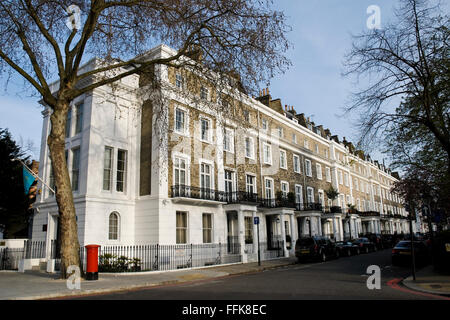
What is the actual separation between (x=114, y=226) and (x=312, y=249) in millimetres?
12865

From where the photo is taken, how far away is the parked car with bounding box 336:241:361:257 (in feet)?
90.9

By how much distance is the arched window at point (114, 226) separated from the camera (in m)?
20.7

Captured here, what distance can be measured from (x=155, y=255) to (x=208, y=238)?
18.4 ft

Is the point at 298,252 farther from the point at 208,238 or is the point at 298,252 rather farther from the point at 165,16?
the point at 165,16

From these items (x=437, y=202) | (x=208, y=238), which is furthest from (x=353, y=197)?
(x=208, y=238)

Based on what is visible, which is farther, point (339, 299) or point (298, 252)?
point (298, 252)

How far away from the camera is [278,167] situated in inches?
1292

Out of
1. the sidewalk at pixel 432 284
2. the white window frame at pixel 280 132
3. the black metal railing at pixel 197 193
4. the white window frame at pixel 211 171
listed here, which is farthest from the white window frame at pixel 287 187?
the sidewalk at pixel 432 284

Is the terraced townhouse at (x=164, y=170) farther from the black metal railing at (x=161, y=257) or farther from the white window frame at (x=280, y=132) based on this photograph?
the white window frame at (x=280, y=132)

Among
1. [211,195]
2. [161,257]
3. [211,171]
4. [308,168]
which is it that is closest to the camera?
[161,257]

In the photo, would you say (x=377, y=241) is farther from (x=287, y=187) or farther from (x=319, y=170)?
(x=287, y=187)

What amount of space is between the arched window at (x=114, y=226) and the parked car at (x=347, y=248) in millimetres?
16700

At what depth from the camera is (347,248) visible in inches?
1131

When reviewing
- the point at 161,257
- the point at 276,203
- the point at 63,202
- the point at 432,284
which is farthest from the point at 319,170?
the point at 63,202
